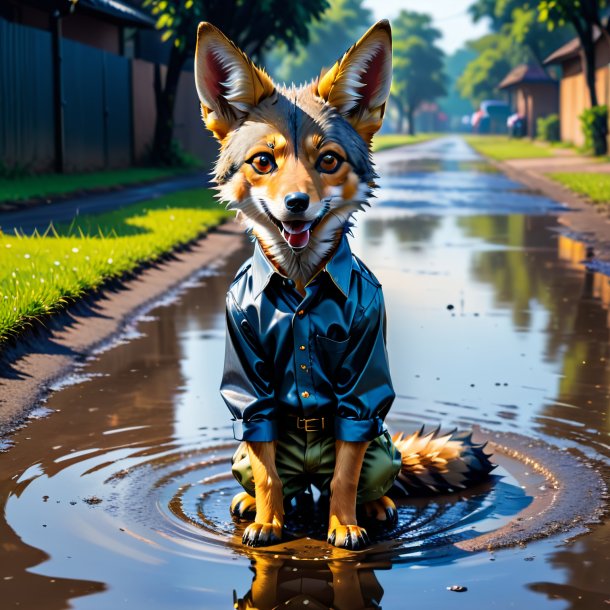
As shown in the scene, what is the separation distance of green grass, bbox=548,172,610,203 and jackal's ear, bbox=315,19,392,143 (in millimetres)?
16764

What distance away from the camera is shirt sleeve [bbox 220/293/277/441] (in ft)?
14.8

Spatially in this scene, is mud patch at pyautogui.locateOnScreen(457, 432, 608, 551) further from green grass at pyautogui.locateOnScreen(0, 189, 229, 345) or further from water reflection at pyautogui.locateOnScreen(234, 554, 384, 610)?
green grass at pyautogui.locateOnScreen(0, 189, 229, 345)

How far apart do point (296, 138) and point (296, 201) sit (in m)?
0.29

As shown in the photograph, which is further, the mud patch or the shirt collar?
the mud patch

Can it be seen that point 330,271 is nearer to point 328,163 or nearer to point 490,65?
point 328,163

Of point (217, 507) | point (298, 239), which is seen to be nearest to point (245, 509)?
point (217, 507)

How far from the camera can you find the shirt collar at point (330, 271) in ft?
14.5

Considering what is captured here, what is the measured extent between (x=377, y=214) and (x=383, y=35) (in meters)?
16.4

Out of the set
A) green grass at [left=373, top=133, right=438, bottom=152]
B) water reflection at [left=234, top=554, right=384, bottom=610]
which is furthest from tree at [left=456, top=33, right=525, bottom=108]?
water reflection at [left=234, top=554, right=384, bottom=610]

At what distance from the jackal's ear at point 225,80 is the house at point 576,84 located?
40.5 meters

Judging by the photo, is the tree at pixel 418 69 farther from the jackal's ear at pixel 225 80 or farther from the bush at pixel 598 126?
the jackal's ear at pixel 225 80

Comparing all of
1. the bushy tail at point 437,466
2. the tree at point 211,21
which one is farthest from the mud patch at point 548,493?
the tree at point 211,21

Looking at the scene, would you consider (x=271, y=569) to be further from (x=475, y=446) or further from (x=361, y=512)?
(x=475, y=446)

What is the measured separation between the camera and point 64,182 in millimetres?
22859
